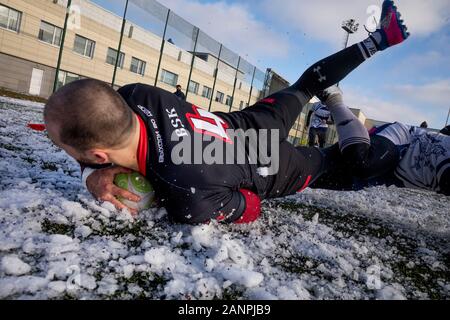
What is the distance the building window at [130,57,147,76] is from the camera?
2231 centimetres

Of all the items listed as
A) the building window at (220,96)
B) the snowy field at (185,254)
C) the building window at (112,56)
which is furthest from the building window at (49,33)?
the snowy field at (185,254)

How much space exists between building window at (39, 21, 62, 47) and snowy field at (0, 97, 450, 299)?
63.1 feet

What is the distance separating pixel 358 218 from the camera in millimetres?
2713

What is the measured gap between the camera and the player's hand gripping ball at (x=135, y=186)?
6.04 ft

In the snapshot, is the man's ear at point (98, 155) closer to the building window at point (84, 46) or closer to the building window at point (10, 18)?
the building window at point (10, 18)

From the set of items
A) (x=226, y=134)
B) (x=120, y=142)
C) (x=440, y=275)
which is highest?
(x=226, y=134)

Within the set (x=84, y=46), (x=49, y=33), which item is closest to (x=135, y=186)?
(x=49, y=33)

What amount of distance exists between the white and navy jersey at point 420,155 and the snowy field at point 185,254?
1.42 ft

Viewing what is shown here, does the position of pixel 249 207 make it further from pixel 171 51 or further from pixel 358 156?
pixel 171 51

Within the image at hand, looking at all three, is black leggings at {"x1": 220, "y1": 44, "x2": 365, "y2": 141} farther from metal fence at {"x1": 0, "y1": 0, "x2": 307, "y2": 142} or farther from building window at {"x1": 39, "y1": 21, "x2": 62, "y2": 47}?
building window at {"x1": 39, "y1": 21, "x2": 62, "y2": 47}

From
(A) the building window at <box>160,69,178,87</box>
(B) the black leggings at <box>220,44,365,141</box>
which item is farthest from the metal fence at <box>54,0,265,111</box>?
(B) the black leggings at <box>220,44,365,141</box>
